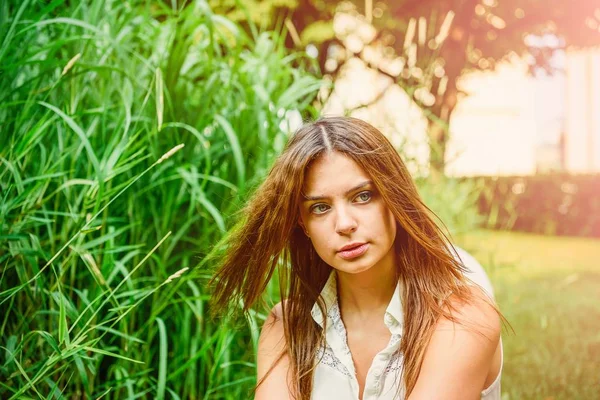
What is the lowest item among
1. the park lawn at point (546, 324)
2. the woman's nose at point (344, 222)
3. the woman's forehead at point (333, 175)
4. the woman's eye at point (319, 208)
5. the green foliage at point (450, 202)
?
the park lawn at point (546, 324)

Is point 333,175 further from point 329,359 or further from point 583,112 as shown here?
point 583,112

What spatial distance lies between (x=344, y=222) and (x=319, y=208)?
118mm

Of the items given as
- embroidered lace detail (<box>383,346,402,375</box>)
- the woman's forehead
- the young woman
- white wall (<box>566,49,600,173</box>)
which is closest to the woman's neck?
the young woman

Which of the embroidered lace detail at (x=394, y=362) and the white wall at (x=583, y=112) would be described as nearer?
the embroidered lace detail at (x=394, y=362)

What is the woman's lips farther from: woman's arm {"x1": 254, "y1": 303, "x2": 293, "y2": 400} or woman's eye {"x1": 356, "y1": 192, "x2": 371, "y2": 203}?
woman's arm {"x1": 254, "y1": 303, "x2": 293, "y2": 400}

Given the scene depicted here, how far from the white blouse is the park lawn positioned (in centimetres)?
103

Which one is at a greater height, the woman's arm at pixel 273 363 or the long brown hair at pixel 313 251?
the long brown hair at pixel 313 251

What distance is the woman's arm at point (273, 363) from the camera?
1815 mm

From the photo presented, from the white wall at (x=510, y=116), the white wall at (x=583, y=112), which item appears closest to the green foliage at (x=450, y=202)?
the white wall at (x=510, y=116)

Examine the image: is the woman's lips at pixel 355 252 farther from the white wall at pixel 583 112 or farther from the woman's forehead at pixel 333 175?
the white wall at pixel 583 112

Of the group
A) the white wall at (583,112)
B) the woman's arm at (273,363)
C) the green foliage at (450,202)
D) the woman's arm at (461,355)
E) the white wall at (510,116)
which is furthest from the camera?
the white wall at (583,112)

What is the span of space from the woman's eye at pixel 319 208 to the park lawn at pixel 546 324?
50.4 inches

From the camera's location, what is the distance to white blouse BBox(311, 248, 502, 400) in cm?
171

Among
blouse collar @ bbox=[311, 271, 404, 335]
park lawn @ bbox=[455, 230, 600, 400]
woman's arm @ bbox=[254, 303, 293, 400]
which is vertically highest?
blouse collar @ bbox=[311, 271, 404, 335]
